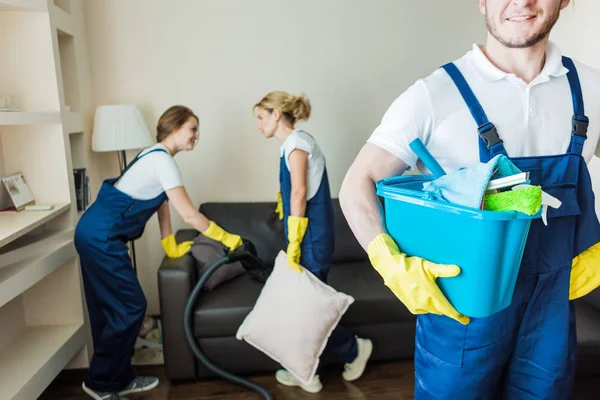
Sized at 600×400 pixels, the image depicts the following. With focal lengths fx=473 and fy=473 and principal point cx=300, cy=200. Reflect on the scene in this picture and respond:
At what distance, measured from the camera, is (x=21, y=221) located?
6.58 feet

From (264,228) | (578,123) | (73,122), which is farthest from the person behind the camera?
(264,228)

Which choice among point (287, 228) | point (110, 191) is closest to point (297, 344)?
point (287, 228)

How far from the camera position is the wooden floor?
90.4 inches

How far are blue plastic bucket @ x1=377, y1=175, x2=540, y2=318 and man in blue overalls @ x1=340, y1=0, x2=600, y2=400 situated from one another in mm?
81

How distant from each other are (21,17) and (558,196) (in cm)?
236

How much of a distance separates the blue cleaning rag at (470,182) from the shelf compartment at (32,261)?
1.66 meters

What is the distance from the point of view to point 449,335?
1046 millimetres

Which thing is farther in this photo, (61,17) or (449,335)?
(61,17)

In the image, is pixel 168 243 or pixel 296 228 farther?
pixel 168 243

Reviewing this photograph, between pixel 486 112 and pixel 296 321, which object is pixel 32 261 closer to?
pixel 296 321

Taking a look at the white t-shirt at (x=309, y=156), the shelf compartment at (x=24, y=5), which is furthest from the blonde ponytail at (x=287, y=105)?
the shelf compartment at (x=24, y=5)

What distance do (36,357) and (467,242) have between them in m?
2.09

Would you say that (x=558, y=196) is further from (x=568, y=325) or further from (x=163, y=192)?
(x=163, y=192)

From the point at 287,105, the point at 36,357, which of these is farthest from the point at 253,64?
the point at 36,357
